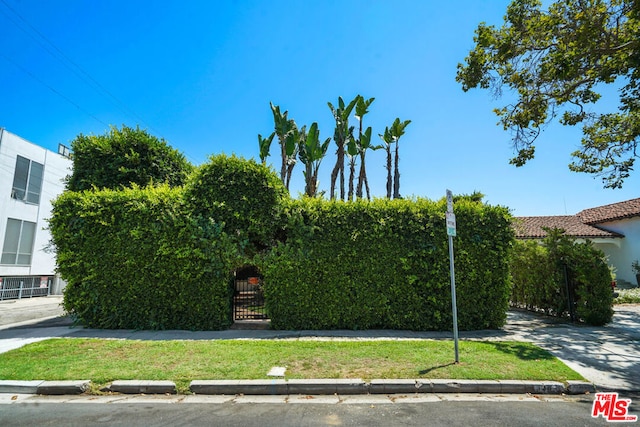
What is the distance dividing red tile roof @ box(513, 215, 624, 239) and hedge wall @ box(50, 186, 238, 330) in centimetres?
2200

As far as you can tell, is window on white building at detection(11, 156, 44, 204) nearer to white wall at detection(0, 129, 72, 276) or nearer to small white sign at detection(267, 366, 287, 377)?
white wall at detection(0, 129, 72, 276)

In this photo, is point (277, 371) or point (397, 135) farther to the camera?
point (397, 135)

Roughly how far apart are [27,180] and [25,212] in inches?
80.1

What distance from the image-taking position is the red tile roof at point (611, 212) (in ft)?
81.3

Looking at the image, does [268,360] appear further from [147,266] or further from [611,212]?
[611,212]

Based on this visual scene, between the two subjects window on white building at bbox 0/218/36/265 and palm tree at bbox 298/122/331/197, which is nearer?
window on white building at bbox 0/218/36/265

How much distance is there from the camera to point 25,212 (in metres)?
21.0

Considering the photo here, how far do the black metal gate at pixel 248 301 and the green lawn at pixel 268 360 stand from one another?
3036 millimetres

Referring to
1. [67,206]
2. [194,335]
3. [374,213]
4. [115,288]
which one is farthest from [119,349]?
[374,213]

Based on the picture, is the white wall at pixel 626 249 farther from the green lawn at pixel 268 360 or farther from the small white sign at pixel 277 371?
the small white sign at pixel 277 371

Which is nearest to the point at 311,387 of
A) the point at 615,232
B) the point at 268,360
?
the point at 268,360

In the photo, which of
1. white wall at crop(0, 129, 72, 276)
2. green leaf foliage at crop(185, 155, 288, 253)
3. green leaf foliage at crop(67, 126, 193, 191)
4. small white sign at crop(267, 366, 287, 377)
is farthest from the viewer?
white wall at crop(0, 129, 72, 276)

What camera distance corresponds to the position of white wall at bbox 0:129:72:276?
Answer: 19391 millimetres

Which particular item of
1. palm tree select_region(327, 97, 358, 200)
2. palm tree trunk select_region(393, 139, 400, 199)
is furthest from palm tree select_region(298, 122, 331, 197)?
palm tree trunk select_region(393, 139, 400, 199)
